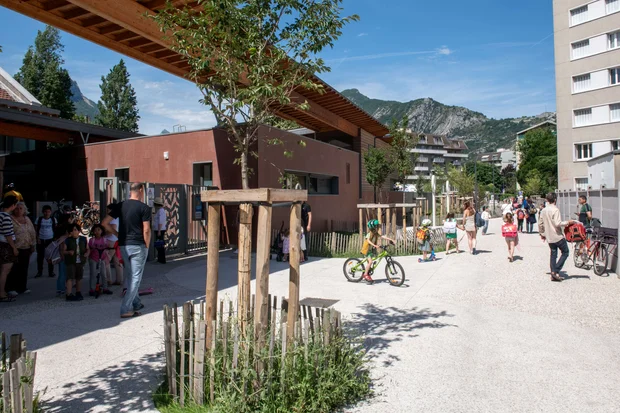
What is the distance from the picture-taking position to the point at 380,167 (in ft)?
77.5

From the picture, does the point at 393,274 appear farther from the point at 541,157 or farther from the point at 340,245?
the point at 541,157

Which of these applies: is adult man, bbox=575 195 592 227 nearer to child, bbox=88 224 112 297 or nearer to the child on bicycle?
the child on bicycle

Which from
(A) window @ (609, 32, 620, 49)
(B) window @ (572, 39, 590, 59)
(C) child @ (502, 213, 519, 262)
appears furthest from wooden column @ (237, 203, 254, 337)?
(B) window @ (572, 39, 590, 59)

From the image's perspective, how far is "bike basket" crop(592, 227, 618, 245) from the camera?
9312 millimetres

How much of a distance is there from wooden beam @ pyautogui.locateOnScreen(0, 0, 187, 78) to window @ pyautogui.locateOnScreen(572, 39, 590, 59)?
36588mm

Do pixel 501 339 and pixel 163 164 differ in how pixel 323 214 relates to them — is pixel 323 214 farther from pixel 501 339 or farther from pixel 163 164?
pixel 501 339

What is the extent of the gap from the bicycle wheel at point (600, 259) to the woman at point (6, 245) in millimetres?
11567

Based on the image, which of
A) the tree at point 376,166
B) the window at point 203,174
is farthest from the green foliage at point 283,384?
the tree at point 376,166

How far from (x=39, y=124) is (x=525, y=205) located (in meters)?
22.8

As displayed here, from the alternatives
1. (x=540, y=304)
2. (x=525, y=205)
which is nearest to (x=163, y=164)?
(x=540, y=304)

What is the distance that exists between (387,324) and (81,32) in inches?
363

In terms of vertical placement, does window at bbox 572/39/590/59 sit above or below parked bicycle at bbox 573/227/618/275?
above

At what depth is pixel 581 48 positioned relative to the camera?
35.9 metres

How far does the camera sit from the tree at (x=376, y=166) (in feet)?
77.5
